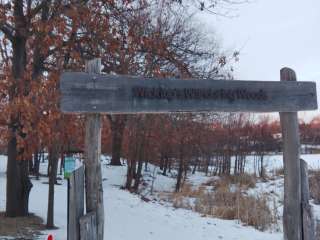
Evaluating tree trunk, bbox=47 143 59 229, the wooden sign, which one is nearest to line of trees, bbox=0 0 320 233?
tree trunk, bbox=47 143 59 229

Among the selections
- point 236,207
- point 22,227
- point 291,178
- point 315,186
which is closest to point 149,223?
point 22,227

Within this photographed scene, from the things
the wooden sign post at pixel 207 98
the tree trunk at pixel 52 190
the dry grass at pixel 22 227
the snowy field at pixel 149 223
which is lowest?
the snowy field at pixel 149 223

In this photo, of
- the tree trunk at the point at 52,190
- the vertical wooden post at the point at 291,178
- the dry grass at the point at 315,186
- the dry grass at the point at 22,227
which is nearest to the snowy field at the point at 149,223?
the tree trunk at the point at 52,190

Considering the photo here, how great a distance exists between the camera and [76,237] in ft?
15.8

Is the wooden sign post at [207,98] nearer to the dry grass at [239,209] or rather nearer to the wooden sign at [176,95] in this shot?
the wooden sign at [176,95]

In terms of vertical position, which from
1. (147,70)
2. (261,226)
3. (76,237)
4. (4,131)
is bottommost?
(261,226)

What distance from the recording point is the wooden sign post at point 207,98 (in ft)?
16.5

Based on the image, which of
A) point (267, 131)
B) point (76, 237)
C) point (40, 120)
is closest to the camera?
point (76, 237)

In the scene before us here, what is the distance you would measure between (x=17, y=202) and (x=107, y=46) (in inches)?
176

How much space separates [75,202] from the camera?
16.1ft

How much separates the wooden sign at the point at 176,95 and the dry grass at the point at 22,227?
14.9 ft

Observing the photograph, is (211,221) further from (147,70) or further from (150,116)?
(150,116)

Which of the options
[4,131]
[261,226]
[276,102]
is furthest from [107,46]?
[261,226]

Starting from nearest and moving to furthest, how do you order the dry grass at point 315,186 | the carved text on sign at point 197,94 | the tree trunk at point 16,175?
the carved text on sign at point 197,94 → the tree trunk at point 16,175 → the dry grass at point 315,186
